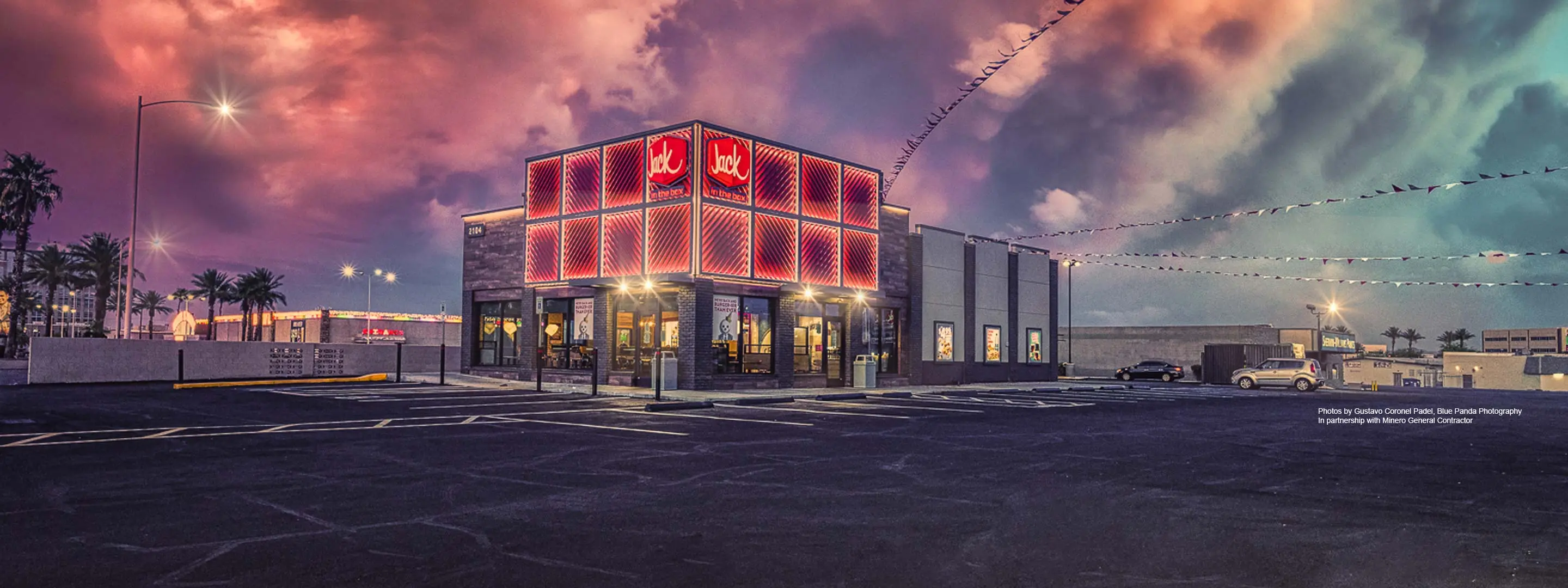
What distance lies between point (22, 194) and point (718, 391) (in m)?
59.5

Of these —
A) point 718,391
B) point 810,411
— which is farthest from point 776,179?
point 810,411

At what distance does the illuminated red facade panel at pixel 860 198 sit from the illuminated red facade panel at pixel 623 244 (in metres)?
8.05

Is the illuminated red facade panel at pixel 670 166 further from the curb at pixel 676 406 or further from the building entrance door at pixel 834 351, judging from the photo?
the curb at pixel 676 406

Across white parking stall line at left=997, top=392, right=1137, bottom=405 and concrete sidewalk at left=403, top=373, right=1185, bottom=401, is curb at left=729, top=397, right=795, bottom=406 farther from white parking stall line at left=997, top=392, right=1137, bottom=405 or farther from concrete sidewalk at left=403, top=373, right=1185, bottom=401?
white parking stall line at left=997, top=392, right=1137, bottom=405

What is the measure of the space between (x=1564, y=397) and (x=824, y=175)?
30791mm

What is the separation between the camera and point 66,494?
8031 millimetres

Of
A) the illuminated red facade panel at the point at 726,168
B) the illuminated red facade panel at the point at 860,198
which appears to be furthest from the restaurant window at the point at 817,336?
the illuminated red facade panel at the point at 726,168

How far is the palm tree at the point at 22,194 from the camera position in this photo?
59.0 meters

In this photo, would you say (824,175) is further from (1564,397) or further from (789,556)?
(1564,397)

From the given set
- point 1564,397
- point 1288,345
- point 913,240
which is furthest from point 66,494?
point 1288,345

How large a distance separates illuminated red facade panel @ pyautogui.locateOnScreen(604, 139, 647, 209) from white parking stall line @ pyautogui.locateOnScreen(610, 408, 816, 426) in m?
11.0

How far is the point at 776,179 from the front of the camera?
3025cm

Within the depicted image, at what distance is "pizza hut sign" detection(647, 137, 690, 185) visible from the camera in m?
27.6

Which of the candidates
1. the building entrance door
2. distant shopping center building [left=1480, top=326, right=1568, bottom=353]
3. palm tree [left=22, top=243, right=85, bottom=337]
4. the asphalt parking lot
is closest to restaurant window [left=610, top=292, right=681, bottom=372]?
the building entrance door
